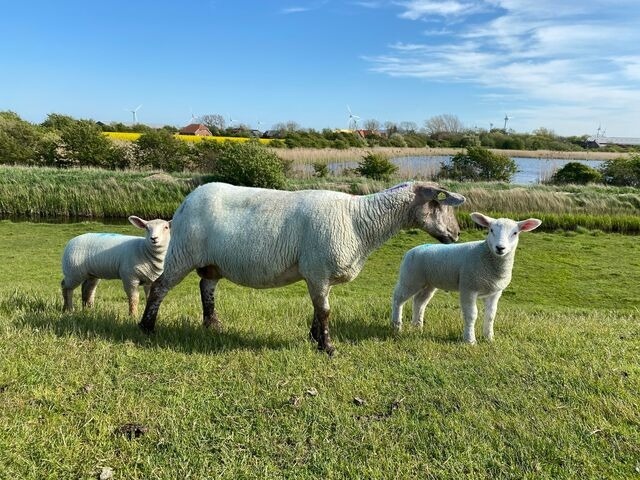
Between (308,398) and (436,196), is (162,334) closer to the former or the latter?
(308,398)

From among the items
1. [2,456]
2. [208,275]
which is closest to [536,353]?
[208,275]

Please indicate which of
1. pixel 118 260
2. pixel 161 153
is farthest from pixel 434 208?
pixel 161 153

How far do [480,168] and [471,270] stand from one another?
27.0 m

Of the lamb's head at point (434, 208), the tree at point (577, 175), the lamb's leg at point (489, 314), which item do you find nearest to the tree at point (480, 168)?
the tree at point (577, 175)

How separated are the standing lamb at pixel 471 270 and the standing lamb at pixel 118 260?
3507 mm

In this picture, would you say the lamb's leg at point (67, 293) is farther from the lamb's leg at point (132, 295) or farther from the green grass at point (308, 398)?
the lamb's leg at point (132, 295)

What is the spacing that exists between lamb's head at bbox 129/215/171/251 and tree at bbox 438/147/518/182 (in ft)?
85.0

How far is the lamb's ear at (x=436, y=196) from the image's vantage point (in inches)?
205

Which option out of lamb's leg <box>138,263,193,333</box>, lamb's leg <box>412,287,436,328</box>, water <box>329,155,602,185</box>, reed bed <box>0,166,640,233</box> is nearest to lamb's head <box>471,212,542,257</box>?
lamb's leg <box>412,287,436,328</box>

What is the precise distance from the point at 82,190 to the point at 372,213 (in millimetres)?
21673

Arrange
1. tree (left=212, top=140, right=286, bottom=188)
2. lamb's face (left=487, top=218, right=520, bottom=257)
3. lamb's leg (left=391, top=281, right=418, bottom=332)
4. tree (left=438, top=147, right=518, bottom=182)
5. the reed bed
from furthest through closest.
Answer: tree (left=438, top=147, right=518, bottom=182)
tree (left=212, top=140, right=286, bottom=188)
the reed bed
lamb's leg (left=391, top=281, right=418, bottom=332)
lamb's face (left=487, top=218, right=520, bottom=257)

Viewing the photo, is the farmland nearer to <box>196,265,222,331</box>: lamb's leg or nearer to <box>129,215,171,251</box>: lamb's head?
<box>196,265,222,331</box>: lamb's leg

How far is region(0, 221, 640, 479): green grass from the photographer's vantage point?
10.9ft

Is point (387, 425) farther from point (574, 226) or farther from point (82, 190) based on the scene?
point (82, 190)
